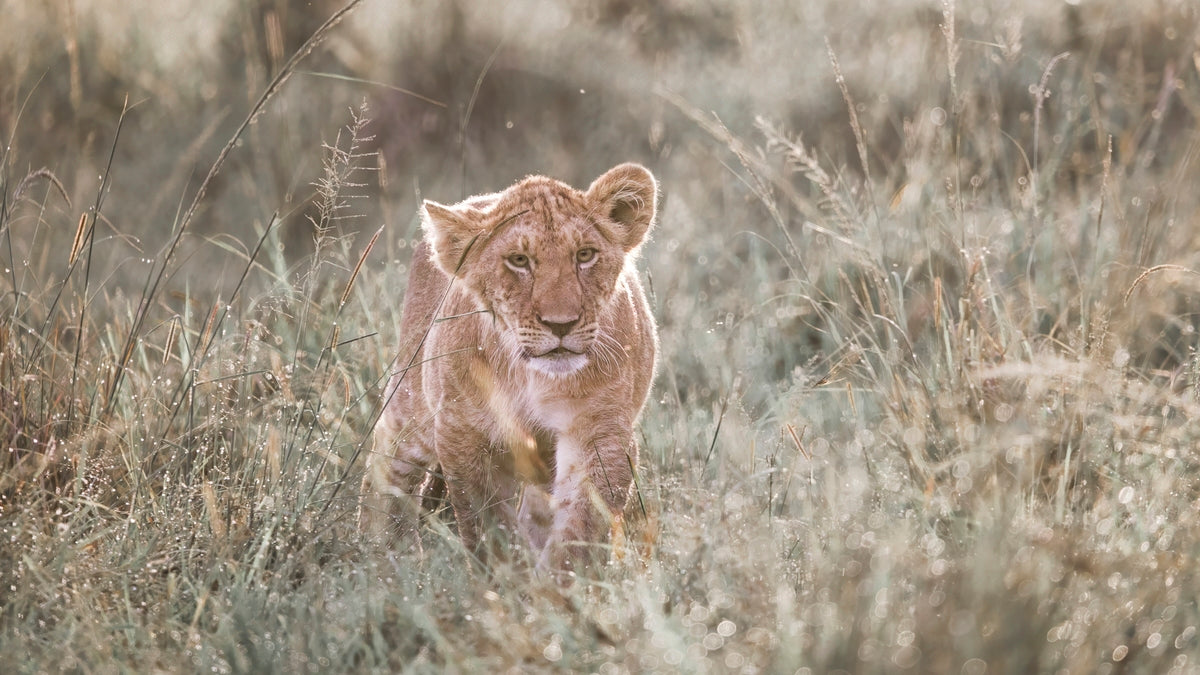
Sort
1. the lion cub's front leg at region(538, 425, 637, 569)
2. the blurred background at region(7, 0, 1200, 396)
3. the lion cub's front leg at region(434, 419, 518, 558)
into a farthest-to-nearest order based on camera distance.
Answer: the blurred background at region(7, 0, 1200, 396) < the lion cub's front leg at region(434, 419, 518, 558) < the lion cub's front leg at region(538, 425, 637, 569)

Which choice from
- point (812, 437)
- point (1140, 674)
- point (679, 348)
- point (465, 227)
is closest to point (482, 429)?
point (465, 227)

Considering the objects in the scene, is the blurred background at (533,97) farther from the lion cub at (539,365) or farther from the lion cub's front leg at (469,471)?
the lion cub's front leg at (469,471)

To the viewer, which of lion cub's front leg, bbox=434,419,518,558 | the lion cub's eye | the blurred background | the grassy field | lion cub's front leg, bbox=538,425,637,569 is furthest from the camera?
the blurred background

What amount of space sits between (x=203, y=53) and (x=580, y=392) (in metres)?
5.77

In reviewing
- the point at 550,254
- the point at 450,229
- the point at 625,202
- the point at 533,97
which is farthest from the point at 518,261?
the point at 533,97

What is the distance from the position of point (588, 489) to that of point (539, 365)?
38 cm

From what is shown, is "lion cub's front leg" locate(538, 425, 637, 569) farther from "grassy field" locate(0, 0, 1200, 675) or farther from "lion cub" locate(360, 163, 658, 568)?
"grassy field" locate(0, 0, 1200, 675)

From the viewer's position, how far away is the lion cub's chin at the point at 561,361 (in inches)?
150

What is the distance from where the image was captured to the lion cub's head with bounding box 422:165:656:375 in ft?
12.4

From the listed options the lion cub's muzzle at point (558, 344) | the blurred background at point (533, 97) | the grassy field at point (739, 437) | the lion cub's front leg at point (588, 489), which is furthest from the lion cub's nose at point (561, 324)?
the blurred background at point (533, 97)

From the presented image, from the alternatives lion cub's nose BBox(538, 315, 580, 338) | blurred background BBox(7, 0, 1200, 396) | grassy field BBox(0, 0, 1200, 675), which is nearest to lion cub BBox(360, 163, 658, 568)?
lion cub's nose BBox(538, 315, 580, 338)

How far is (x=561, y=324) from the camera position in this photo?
3.74 m

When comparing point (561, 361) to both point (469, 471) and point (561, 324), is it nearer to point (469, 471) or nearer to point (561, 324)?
point (561, 324)

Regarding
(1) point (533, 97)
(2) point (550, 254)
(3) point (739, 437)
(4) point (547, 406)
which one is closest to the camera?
(2) point (550, 254)
